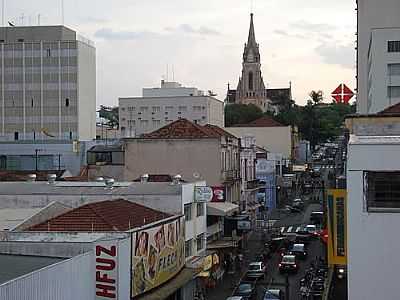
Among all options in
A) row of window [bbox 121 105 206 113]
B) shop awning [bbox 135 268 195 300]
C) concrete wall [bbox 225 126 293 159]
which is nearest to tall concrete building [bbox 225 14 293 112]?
concrete wall [bbox 225 126 293 159]

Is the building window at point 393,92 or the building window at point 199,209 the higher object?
the building window at point 393,92

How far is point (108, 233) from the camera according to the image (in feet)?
87.4

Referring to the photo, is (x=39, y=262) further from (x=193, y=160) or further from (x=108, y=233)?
(x=193, y=160)

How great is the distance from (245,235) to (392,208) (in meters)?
34.1

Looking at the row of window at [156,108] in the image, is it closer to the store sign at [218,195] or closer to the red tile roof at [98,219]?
the store sign at [218,195]

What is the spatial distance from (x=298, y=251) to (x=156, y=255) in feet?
71.8

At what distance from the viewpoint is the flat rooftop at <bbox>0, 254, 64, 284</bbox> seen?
773 inches

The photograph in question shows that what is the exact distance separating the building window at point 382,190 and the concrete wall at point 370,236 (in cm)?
17

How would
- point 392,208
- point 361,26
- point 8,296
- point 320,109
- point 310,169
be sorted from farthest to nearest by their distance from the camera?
point 320,109 → point 310,169 → point 361,26 → point 392,208 → point 8,296

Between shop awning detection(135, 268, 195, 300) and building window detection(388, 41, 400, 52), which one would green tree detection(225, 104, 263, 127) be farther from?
shop awning detection(135, 268, 195, 300)

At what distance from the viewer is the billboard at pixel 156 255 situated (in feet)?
87.6

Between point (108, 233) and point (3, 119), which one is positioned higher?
point (3, 119)

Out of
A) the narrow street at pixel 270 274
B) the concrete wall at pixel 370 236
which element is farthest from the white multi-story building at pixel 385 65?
the concrete wall at pixel 370 236

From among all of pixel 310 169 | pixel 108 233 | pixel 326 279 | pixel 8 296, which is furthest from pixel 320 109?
pixel 8 296
